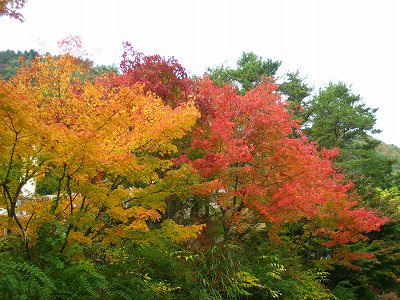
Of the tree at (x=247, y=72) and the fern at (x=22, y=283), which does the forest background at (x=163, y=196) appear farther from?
the tree at (x=247, y=72)

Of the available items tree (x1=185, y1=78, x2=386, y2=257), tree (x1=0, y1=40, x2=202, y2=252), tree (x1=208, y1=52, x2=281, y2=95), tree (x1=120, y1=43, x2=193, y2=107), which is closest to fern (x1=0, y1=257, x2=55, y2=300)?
tree (x1=0, y1=40, x2=202, y2=252)

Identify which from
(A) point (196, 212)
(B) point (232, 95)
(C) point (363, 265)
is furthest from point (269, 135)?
(C) point (363, 265)

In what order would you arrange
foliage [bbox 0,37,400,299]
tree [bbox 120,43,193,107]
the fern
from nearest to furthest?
1. the fern
2. foliage [bbox 0,37,400,299]
3. tree [bbox 120,43,193,107]

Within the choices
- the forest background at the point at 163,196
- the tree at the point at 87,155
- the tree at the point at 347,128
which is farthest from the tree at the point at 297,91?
the tree at the point at 87,155

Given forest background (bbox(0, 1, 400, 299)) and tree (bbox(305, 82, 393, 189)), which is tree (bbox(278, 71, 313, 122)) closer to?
tree (bbox(305, 82, 393, 189))

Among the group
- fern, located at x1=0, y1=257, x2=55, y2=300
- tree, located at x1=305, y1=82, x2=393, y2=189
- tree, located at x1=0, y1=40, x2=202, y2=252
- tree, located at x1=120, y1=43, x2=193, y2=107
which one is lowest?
fern, located at x1=0, y1=257, x2=55, y2=300

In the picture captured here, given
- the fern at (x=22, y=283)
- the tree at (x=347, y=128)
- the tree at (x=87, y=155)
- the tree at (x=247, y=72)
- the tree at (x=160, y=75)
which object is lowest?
the fern at (x=22, y=283)

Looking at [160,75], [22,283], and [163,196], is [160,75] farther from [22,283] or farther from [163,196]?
[22,283]

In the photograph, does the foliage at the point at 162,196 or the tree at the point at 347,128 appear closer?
the foliage at the point at 162,196

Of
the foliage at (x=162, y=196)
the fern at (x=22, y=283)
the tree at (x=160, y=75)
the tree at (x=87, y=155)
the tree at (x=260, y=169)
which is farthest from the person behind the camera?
the tree at (x=160, y=75)

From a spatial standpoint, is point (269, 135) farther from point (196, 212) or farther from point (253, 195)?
point (196, 212)

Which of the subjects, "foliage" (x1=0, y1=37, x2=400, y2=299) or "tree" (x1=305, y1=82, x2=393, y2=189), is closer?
"foliage" (x1=0, y1=37, x2=400, y2=299)

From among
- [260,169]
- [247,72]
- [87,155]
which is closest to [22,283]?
[87,155]

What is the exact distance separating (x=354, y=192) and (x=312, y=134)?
657 inches
